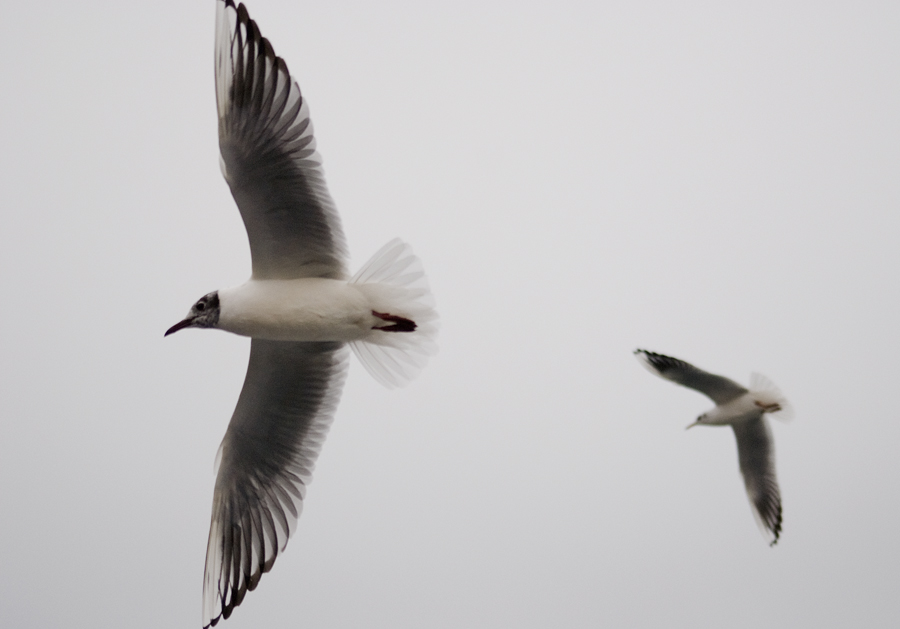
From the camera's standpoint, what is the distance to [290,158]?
237cm

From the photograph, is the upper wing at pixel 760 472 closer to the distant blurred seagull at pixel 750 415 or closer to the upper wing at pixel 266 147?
the distant blurred seagull at pixel 750 415

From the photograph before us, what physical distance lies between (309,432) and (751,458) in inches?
104

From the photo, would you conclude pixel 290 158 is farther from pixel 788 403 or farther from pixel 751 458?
pixel 751 458

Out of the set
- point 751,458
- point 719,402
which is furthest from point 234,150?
point 751,458

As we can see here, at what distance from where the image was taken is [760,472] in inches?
177

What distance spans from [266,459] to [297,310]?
73 cm

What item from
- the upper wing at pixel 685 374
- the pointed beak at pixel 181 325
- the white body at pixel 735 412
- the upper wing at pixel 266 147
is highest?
the upper wing at pixel 266 147

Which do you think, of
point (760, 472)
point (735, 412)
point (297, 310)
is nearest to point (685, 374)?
point (735, 412)

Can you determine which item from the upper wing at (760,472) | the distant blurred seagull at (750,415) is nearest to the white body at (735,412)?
the distant blurred seagull at (750,415)

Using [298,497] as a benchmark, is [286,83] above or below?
above

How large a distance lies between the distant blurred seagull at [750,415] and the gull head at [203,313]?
216 cm

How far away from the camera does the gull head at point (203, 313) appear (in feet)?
8.33

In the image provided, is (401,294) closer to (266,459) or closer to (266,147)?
(266,147)

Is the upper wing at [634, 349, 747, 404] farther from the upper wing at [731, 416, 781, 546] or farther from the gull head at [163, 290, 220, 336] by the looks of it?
the gull head at [163, 290, 220, 336]
